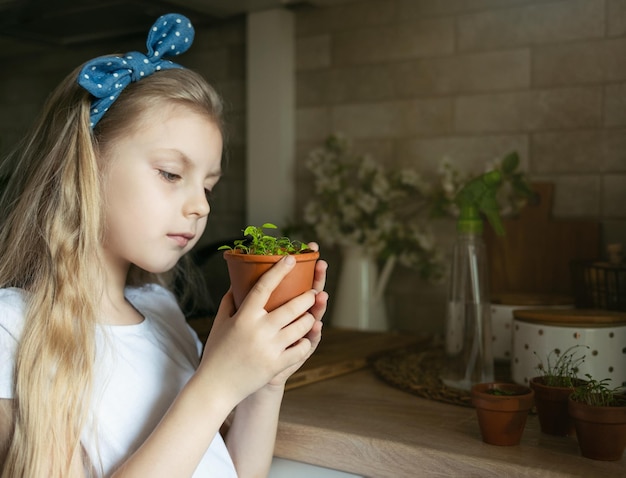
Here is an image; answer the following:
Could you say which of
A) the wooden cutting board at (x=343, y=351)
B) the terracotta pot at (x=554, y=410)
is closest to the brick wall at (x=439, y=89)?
the wooden cutting board at (x=343, y=351)

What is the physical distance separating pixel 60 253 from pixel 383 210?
874 millimetres

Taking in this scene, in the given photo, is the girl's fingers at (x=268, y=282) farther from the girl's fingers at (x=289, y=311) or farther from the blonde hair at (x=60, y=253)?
the blonde hair at (x=60, y=253)

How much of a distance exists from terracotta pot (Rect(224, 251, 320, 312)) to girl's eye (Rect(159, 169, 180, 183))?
139 mm

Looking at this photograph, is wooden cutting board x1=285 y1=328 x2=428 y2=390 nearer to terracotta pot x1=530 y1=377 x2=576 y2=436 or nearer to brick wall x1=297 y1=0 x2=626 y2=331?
brick wall x1=297 y1=0 x2=626 y2=331

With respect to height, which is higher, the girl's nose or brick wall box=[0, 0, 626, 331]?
brick wall box=[0, 0, 626, 331]

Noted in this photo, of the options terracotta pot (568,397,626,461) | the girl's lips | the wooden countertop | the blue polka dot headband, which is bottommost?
the wooden countertop

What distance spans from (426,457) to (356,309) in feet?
2.65

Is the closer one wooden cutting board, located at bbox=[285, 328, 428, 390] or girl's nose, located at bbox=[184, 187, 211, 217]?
girl's nose, located at bbox=[184, 187, 211, 217]

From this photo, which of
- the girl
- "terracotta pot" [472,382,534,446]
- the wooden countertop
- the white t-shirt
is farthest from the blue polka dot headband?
"terracotta pot" [472,382,534,446]

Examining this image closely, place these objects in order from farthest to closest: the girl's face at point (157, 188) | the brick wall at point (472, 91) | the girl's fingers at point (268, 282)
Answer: the brick wall at point (472, 91)
the girl's face at point (157, 188)
the girl's fingers at point (268, 282)

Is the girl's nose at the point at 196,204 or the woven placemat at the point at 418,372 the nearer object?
the girl's nose at the point at 196,204

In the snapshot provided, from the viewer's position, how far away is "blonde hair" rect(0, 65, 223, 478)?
83cm

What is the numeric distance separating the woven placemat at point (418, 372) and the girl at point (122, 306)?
0.89 ft

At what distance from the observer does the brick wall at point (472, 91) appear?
1.46 metres
